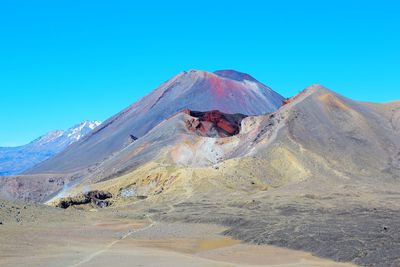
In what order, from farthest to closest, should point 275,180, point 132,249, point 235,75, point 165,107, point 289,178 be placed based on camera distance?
1. point 235,75
2. point 165,107
3. point 275,180
4. point 289,178
5. point 132,249

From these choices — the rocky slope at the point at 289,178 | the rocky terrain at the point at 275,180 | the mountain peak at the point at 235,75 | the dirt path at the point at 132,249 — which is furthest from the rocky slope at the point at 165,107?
the dirt path at the point at 132,249

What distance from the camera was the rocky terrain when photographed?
3769cm

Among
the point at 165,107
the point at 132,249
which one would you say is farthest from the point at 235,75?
the point at 132,249

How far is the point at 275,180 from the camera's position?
6944 centimetres

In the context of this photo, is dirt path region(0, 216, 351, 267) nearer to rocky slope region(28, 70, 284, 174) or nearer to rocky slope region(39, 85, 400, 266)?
rocky slope region(39, 85, 400, 266)

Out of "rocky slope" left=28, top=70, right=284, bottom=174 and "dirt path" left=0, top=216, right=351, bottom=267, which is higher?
"rocky slope" left=28, top=70, right=284, bottom=174

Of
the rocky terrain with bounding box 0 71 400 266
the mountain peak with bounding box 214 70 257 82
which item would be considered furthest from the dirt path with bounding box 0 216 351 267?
the mountain peak with bounding box 214 70 257 82

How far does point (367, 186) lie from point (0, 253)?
4582cm

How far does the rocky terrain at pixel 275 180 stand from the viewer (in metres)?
37.7

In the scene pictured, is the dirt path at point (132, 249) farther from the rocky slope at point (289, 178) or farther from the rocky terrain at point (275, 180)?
the rocky slope at point (289, 178)

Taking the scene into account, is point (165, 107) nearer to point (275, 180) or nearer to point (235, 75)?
point (235, 75)

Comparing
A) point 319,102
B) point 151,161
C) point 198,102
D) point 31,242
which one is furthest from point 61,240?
point 198,102

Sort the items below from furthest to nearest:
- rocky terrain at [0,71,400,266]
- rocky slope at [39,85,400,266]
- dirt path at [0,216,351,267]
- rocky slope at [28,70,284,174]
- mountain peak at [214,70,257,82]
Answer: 1. mountain peak at [214,70,257,82]
2. rocky slope at [28,70,284,174]
3. rocky terrain at [0,71,400,266]
4. rocky slope at [39,85,400,266]
5. dirt path at [0,216,351,267]

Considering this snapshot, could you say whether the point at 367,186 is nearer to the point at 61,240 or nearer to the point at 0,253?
the point at 61,240
